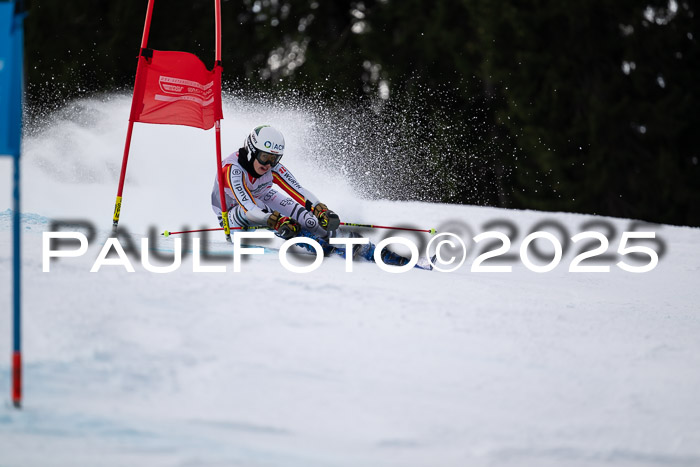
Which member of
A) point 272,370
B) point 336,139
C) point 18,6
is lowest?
point 272,370

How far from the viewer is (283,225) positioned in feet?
20.5

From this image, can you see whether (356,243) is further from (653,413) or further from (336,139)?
(336,139)

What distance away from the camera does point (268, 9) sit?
1958cm

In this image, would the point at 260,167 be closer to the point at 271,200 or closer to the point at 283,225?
the point at 271,200

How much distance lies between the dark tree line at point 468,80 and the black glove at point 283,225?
18.6ft

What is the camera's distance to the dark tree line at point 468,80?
14.9 meters

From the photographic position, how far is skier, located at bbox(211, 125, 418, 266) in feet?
21.1

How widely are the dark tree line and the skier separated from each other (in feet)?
16.4

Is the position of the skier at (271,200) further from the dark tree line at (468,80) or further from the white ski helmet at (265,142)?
the dark tree line at (468,80)

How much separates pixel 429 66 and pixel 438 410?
48.0 ft

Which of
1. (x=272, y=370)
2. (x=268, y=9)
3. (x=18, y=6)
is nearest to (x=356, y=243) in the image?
(x=272, y=370)

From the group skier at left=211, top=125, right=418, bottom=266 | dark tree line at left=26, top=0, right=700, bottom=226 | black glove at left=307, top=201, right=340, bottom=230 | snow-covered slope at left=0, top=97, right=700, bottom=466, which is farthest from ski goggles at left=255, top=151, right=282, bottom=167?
dark tree line at left=26, top=0, right=700, bottom=226

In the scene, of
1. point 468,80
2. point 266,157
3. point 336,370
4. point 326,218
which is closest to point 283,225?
point 326,218

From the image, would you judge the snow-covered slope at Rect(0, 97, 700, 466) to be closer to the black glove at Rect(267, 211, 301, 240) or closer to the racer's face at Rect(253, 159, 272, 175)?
the black glove at Rect(267, 211, 301, 240)
